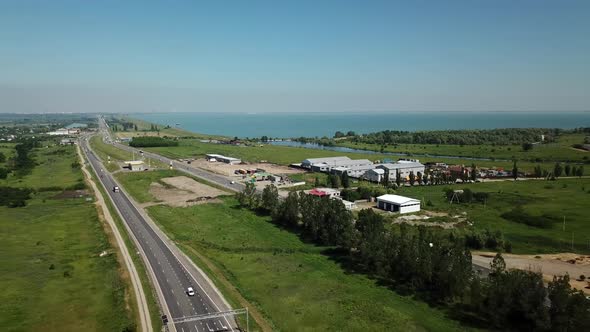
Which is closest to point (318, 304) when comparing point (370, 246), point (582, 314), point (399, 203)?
point (370, 246)

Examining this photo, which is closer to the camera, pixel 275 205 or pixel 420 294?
pixel 420 294

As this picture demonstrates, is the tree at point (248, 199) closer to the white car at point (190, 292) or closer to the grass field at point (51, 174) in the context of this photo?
the white car at point (190, 292)

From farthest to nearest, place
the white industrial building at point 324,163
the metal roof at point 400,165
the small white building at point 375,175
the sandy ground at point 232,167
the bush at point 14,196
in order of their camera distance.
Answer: the white industrial building at point 324,163, the sandy ground at point 232,167, the metal roof at point 400,165, the small white building at point 375,175, the bush at point 14,196

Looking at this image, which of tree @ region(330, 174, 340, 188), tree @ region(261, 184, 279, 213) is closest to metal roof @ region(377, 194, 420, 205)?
tree @ region(330, 174, 340, 188)

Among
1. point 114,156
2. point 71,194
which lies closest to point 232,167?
point 71,194

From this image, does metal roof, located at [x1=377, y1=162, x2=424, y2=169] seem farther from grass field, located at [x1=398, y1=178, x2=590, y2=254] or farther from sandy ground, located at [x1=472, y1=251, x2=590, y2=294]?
sandy ground, located at [x1=472, y1=251, x2=590, y2=294]

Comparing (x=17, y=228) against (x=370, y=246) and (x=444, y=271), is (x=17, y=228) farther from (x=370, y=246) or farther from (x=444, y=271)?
(x=444, y=271)

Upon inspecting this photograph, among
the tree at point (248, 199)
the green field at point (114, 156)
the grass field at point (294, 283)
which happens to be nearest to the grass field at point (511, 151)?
the green field at point (114, 156)
